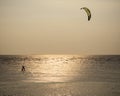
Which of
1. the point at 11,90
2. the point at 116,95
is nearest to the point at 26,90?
the point at 11,90

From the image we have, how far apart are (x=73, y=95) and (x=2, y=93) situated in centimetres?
676

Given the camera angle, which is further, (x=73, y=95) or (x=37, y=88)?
(x=37, y=88)

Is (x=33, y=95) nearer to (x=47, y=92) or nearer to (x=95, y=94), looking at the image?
(x=47, y=92)

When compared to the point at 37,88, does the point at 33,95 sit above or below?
below

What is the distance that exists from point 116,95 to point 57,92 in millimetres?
5680

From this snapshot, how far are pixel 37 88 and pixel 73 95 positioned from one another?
18.2ft

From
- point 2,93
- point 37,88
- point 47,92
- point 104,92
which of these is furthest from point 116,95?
point 2,93

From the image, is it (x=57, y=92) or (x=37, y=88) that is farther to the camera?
(x=37, y=88)

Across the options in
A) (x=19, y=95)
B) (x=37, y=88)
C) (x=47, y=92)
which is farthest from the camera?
(x=37, y=88)

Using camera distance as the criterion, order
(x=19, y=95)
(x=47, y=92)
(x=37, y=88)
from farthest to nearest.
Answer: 1. (x=37, y=88)
2. (x=47, y=92)
3. (x=19, y=95)

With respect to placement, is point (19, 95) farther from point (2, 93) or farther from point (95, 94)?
point (95, 94)

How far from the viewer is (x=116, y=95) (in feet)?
96.4

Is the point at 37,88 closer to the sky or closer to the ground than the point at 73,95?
closer to the sky

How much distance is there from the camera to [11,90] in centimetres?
3153
